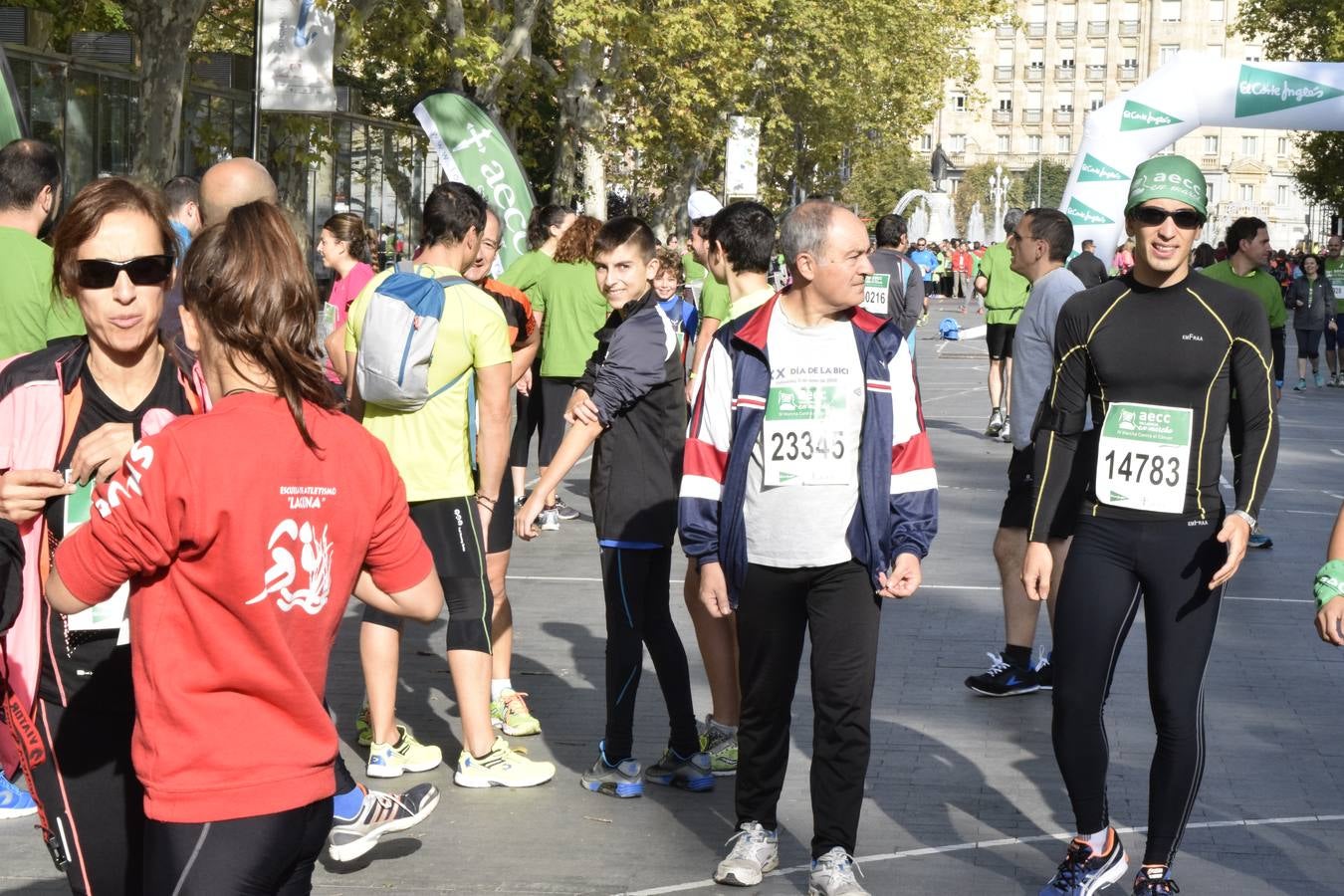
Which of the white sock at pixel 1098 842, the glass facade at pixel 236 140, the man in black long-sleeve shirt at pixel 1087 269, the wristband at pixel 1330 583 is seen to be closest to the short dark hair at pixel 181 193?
the white sock at pixel 1098 842

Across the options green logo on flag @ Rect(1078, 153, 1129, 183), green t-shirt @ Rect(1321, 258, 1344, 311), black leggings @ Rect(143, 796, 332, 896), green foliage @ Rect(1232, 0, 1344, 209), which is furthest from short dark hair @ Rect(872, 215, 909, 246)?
green foliage @ Rect(1232, 0, 1344, 209)

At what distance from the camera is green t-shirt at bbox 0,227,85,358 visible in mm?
5973

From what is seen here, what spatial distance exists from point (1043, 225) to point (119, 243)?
509 centimetres

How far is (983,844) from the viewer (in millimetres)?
5742

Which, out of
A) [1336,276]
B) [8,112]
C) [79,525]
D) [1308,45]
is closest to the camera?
[79,525]

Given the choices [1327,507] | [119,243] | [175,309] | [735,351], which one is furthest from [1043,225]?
[1327,507]

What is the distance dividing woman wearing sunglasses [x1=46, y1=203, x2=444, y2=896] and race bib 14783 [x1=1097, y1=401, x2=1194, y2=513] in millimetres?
2479

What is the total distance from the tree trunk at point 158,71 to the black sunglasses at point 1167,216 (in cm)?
1487

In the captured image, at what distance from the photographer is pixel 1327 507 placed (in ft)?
45.1

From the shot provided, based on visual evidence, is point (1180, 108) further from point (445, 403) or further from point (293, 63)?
point (445, 403)

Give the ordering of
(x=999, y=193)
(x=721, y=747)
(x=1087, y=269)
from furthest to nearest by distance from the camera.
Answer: (x=999, y=193)
(x=1087, y=269)
(x=721, y=747)

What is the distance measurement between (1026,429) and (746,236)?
5.41 feet

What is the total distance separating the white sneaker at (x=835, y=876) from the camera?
16.6 feet

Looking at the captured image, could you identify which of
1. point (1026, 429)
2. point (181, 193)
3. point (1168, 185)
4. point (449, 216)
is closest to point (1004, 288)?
point (1026, 429)
